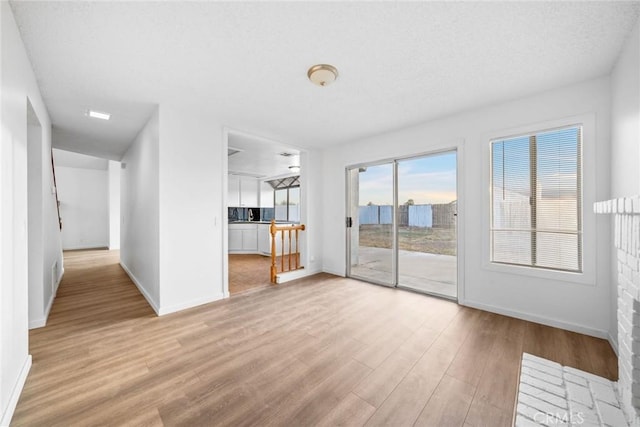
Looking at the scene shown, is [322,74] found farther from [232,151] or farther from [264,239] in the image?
[264,239]

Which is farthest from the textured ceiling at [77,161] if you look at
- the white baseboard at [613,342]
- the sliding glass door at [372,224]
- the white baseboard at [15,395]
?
the white baseboard at [613,342]

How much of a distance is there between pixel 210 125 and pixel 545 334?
432 cm

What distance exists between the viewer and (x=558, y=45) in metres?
1.84

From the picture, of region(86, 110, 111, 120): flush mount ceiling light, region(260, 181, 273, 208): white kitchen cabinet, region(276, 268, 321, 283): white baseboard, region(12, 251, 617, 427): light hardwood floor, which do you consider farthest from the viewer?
region(260, 181, 273, 208): white kitchen cabinet

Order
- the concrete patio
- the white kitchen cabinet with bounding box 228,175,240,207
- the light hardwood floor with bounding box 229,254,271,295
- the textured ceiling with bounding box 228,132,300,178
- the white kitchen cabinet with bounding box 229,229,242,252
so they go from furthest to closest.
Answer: the white kitchen cabinet with bounding box 228,175,240,207 → the white kitchen cabinet with bounding box 229,229,242,252 → the textured ceiling with bounding box 228,132,300,178 → the light hardwood floor with bounding box 229,254,271,295 → the concrete patio

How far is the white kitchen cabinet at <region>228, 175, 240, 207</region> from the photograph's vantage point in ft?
24.8

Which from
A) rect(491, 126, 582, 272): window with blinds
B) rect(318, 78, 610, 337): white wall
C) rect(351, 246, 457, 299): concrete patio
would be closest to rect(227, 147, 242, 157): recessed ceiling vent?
rect(318, 78, 610, 337): white wall

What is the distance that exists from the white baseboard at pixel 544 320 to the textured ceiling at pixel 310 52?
92.2 inches

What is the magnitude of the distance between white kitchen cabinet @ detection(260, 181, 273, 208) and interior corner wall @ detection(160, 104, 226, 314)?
16.3 ft

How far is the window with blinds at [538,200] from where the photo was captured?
2449 mm

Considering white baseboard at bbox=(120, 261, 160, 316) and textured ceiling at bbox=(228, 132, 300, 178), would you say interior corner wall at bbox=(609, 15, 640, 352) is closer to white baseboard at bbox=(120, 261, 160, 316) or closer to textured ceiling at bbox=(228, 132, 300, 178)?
textured ceiling at bbox=(228, 132, 300, 178)

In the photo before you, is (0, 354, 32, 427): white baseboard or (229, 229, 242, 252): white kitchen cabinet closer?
(0, 354, 32, 427): white baseboard

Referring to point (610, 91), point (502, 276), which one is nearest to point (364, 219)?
point (502, 276)

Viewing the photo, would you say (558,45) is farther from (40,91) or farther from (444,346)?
(40,91)
